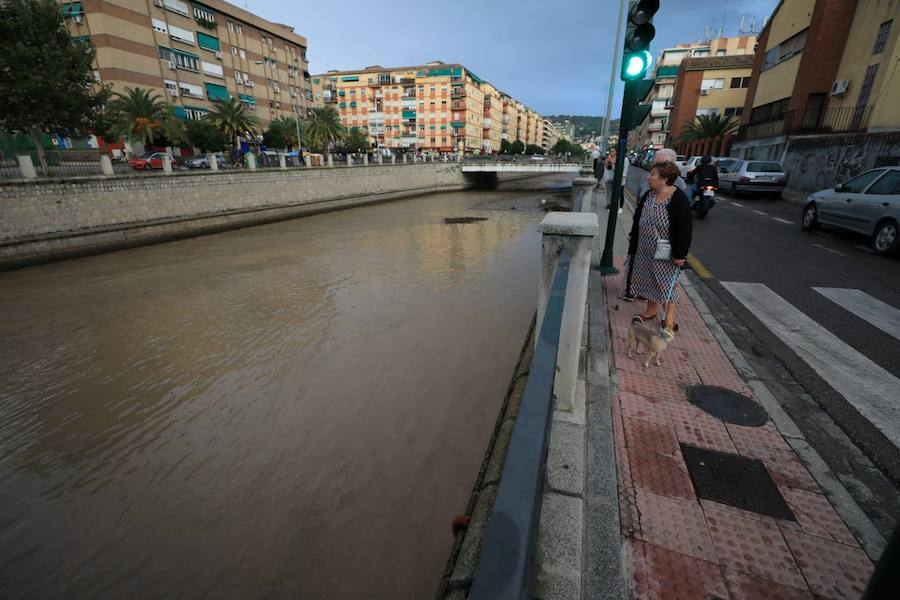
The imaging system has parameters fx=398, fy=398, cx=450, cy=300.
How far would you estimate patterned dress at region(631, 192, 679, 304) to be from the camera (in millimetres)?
3727

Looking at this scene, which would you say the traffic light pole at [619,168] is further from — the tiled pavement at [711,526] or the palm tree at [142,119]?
the palm tree at [142,119]

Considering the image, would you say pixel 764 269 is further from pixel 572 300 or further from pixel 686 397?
pixel 572 300

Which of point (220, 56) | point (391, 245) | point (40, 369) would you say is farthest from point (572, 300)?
point (220, 56)

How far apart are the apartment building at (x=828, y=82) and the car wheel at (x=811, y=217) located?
667cm

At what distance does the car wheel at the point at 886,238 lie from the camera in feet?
23.7

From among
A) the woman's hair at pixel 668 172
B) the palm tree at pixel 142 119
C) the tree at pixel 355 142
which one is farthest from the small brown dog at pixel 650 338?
the tree at pixel 355 142

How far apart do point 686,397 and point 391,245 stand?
14066 millimetres

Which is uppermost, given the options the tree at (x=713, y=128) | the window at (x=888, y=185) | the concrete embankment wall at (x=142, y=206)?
the tree at (x=713, y=128)

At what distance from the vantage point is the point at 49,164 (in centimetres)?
1501

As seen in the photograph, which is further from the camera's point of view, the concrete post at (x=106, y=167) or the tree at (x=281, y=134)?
the tree at (x=281, y=134)

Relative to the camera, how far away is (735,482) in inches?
96.5

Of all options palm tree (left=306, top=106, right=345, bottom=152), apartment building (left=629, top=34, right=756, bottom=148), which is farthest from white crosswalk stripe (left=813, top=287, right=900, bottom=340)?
apartment building (left=629, top=34, right=756, bottom=148)

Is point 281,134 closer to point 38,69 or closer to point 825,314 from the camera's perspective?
point 38,69

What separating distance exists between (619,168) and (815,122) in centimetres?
2372
